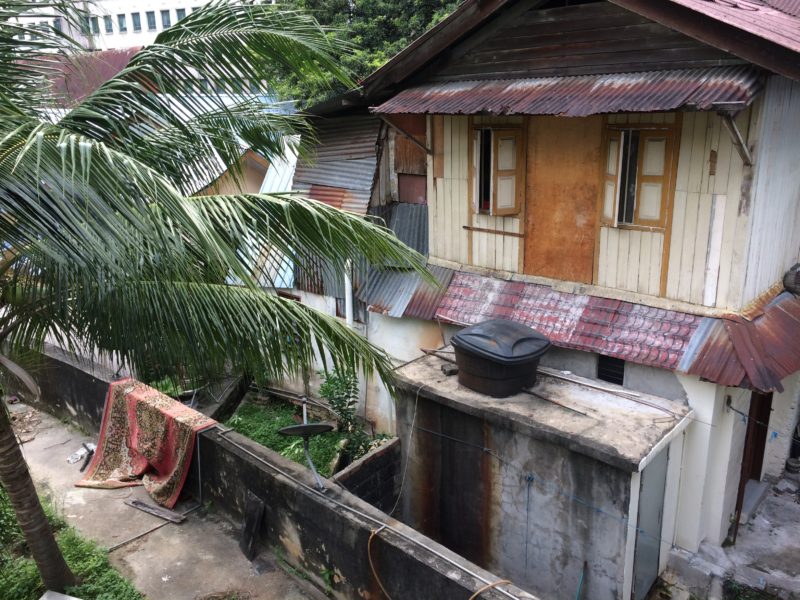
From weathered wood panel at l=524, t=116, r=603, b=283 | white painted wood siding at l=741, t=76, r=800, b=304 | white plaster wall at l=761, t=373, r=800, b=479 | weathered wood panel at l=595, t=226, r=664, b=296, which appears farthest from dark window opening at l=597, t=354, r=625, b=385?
white plaster wall at l=761, t=373, r=800, b=479

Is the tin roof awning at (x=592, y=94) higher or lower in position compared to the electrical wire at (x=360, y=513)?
higher

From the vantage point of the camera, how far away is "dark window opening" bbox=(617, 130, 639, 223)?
7.54m

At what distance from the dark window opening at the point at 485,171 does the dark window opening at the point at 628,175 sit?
178cm

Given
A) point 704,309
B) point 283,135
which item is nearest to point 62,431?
point 283,135

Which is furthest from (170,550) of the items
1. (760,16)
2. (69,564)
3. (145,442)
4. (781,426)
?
(760,16)

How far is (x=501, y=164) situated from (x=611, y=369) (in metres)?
3.03

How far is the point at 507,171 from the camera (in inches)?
339

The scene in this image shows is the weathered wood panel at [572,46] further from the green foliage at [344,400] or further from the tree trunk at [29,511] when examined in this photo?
the tree trunk at [29,511]

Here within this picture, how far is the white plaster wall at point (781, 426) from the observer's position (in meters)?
9.09

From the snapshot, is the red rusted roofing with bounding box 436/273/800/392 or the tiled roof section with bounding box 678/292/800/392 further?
the red rusted roofing with bounding box 436/273/800/392

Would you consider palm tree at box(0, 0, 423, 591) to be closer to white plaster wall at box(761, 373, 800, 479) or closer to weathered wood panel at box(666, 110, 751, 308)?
weathered wood panel at box(666, 110, 751, 308)

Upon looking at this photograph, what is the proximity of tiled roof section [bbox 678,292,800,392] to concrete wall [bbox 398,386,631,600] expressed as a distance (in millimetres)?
1552

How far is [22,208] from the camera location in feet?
12.2

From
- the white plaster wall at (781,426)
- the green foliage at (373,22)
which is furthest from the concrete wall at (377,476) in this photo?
the green foliage at (373,22)
